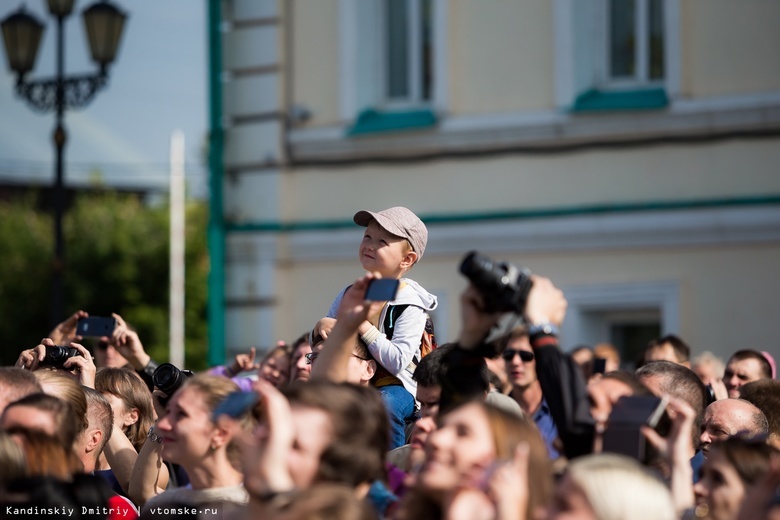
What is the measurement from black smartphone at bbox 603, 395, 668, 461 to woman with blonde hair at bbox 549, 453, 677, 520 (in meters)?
0.29

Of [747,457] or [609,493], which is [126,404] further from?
[609,493]

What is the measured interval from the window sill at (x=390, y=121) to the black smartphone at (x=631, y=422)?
27.1 ft

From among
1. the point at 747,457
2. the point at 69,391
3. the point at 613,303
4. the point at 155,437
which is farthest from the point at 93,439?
the point at 613,303

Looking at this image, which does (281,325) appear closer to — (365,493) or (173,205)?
(365,493)

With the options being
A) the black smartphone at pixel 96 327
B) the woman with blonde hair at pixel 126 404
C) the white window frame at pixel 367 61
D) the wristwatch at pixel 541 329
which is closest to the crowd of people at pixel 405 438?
the wristwatch at pixel 541 329

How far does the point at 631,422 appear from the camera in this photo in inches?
168

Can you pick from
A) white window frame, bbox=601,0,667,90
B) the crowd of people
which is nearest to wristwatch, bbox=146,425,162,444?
the crowd of people

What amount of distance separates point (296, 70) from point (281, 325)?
244 cm

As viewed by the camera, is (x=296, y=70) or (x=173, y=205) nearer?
(x=296, y=70)

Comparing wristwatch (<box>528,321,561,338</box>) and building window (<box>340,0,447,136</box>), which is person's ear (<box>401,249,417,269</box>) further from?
building window (<box>340,0,447,136</box>)

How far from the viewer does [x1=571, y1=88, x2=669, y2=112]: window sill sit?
1171cm

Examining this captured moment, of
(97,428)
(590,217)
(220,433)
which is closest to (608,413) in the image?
(220,433)

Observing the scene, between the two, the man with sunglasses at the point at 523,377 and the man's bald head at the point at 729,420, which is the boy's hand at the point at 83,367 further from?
the man's bald head at the point at 729,420

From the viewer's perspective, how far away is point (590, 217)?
11859 millimetres
